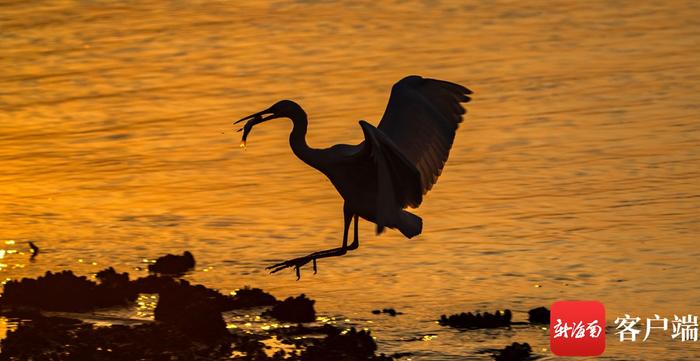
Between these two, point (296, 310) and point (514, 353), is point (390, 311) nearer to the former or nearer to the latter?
point (296, 310)

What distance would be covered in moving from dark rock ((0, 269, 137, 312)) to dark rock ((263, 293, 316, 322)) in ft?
4.76

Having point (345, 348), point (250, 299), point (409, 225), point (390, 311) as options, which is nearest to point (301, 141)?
point (409, 225)

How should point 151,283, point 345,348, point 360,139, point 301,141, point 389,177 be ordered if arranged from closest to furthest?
point 389,177, point 345,348, point 301,141, point 151,283, point 360,139

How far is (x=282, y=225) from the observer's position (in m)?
17.5

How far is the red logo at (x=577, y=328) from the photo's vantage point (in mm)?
13500

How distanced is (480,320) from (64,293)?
137 inches

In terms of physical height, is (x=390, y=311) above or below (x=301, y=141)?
below

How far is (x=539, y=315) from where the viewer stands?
46.4 ft

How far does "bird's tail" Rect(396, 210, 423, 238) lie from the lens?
1372cm

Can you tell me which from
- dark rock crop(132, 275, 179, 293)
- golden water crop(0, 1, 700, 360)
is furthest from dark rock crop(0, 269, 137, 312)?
golden water crop(0, 1, 700, 360)

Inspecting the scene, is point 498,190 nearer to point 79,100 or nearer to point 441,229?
point 441,229

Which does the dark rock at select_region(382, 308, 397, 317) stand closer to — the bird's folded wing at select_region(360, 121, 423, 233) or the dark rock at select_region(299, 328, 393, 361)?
the dark rock at select_region(299, 328, 393, 361)

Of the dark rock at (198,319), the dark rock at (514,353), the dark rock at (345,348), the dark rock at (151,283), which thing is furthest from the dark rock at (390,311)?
the dark rock at (151,283)

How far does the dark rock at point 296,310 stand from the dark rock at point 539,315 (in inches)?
68.6
